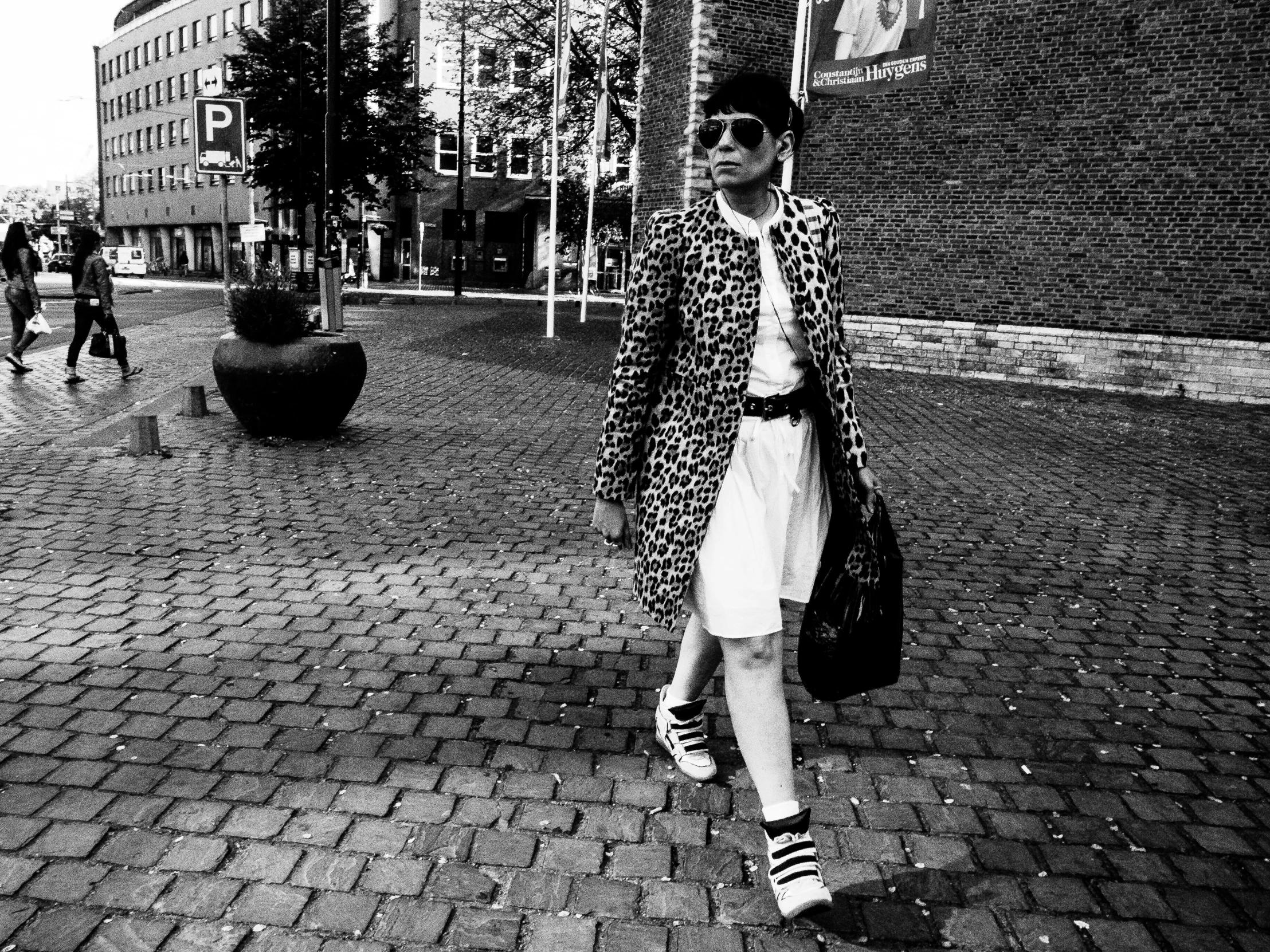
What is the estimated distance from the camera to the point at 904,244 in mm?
17188

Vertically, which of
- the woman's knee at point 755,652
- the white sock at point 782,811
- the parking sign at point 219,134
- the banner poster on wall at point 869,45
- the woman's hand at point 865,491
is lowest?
the white sock at point 782,811

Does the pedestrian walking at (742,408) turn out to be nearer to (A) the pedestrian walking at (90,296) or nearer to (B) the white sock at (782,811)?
(B) the white sock at (782,811)

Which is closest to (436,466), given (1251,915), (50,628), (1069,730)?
(50,628)

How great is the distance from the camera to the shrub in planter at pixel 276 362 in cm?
854

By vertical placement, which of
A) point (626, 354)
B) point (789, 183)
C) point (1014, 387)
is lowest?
point (1014, 387)

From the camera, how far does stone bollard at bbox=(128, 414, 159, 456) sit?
26.9 ft

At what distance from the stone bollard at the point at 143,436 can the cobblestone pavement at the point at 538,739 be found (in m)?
0.81

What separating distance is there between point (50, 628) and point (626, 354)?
3.05 meters

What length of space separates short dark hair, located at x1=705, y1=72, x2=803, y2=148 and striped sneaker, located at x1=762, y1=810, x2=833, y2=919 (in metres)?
1.81

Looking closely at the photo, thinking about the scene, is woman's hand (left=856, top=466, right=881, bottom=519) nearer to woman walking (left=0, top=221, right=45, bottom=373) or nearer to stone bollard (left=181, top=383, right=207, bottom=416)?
stone bollard (left=181, top=383, right=207, bottom=416)

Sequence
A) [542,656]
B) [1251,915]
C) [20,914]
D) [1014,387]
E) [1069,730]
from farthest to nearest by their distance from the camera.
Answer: [1014,387] < [542,656] < [1069,730] < [1251,915] < [20,914]

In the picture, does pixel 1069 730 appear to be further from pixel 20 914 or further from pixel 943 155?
pixel 943 155

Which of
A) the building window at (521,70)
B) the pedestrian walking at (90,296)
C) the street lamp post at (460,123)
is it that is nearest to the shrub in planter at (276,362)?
the pedestrian walking at (90,296)

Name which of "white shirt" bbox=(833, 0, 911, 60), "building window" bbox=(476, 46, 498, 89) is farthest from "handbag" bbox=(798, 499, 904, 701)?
"building window" bbox=(476, 46, 498, 89)
